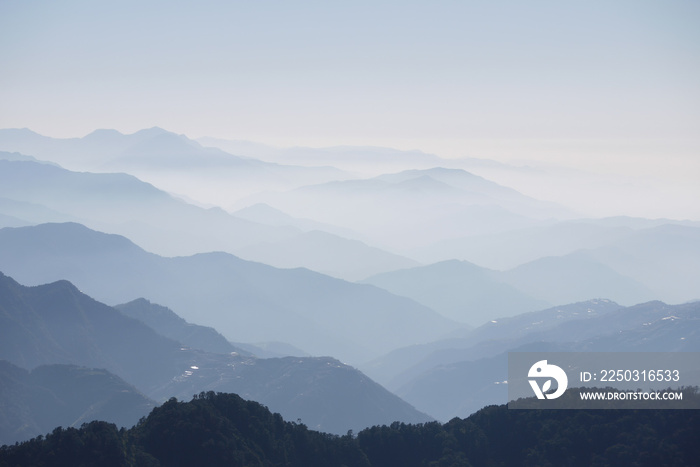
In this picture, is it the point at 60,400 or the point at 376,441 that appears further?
the point at 60,400

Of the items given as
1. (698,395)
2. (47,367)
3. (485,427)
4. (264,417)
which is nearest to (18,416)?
(47,367)

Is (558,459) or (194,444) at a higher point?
(194,444)

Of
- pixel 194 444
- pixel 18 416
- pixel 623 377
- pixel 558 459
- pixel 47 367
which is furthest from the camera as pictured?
pixel 47 367

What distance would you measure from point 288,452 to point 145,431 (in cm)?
1483

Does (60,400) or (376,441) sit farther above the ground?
(60,400)

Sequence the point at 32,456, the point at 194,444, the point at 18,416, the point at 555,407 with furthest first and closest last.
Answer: the point at 18,416
the point at 555,407
the point at 194,444
the point at 32,456

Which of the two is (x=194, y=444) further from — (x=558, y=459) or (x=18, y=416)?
(x=18, y=416)

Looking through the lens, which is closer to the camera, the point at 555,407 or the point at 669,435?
the point at 669,435

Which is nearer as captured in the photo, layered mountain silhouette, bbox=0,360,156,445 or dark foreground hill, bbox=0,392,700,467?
dark foreground hill, bbox=0,392,700,467

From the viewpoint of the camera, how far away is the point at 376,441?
262 ft

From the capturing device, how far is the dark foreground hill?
62750mm

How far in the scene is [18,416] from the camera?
159750 millimetres

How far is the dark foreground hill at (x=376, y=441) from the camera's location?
62750 mm

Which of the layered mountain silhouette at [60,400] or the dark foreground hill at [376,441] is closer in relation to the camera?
the dark foreground hill at [376,441]
